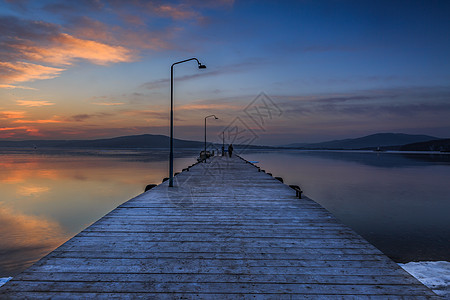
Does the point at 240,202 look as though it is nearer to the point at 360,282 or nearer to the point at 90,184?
the point at 360,282

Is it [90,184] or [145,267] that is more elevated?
[145,267]

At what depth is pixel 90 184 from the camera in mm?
29875

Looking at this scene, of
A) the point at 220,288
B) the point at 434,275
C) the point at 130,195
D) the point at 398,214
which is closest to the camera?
the point at 220,288

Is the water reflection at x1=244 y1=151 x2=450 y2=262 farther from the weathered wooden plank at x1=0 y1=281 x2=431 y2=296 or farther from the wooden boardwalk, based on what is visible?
the weathered wooden plank at x1=0 y1=281 x2=431 y2=296

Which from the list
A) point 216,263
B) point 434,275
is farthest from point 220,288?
point 434,275

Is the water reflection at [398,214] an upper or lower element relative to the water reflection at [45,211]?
upper

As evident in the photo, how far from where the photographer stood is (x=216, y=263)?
489 cm

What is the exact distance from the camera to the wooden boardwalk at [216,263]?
3973 millimetres

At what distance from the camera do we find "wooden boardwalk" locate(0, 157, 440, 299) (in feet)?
13.0

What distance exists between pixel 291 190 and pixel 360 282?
869 cm

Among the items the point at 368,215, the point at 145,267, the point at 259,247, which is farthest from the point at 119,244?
the point at 368,215

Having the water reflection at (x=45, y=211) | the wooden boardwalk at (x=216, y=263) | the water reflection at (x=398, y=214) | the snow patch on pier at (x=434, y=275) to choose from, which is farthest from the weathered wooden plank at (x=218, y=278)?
the water reflection at (x=398, y=214)

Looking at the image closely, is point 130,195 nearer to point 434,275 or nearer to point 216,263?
point 216,263

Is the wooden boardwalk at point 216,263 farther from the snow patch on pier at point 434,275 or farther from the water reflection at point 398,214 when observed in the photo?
the water reflection at point 398,214
